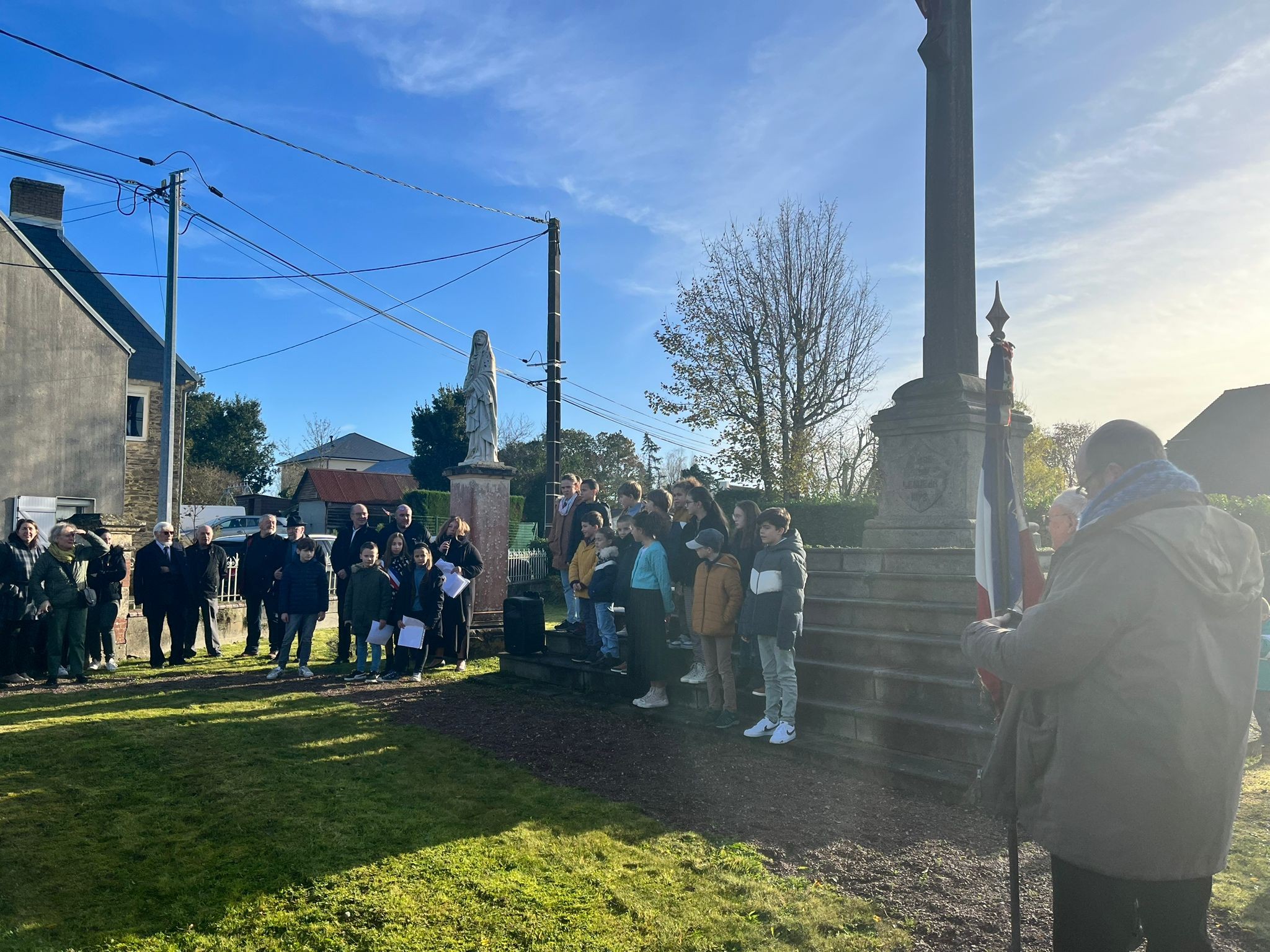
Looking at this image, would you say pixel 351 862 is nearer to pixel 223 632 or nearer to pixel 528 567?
pixel 223 632

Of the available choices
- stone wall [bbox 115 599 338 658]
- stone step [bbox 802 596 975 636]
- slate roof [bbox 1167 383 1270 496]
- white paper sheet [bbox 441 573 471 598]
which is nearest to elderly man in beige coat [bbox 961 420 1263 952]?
stone step [bbox 802 596 975 636]

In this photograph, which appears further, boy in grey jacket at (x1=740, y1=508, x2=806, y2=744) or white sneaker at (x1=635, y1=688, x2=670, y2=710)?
white sneaker at (x1=635, y1=688, x2=670, y2=710)

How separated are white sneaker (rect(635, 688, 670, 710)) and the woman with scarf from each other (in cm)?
684

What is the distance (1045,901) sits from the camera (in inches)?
158

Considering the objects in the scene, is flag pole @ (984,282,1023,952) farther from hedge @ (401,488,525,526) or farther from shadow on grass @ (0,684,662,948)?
hedge @ (401,488,525,526)

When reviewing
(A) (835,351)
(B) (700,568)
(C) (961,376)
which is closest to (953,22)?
(C) (961,376)

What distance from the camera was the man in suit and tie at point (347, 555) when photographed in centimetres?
1136

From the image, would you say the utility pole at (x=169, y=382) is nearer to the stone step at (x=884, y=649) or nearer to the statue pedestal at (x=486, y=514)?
the statue pedestal at (x=486, y=514)

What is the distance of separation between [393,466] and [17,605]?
62629 millimetres

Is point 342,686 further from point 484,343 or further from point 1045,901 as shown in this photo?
point 1045,901

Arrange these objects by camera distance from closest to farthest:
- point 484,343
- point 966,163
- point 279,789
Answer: point 279,789
point 966,163
point 484,343

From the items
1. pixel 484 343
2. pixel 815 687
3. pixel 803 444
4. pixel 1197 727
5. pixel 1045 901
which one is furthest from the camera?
pixel 803 444

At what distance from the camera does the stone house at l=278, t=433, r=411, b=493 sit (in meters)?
65.5

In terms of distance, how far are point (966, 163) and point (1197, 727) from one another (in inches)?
344
